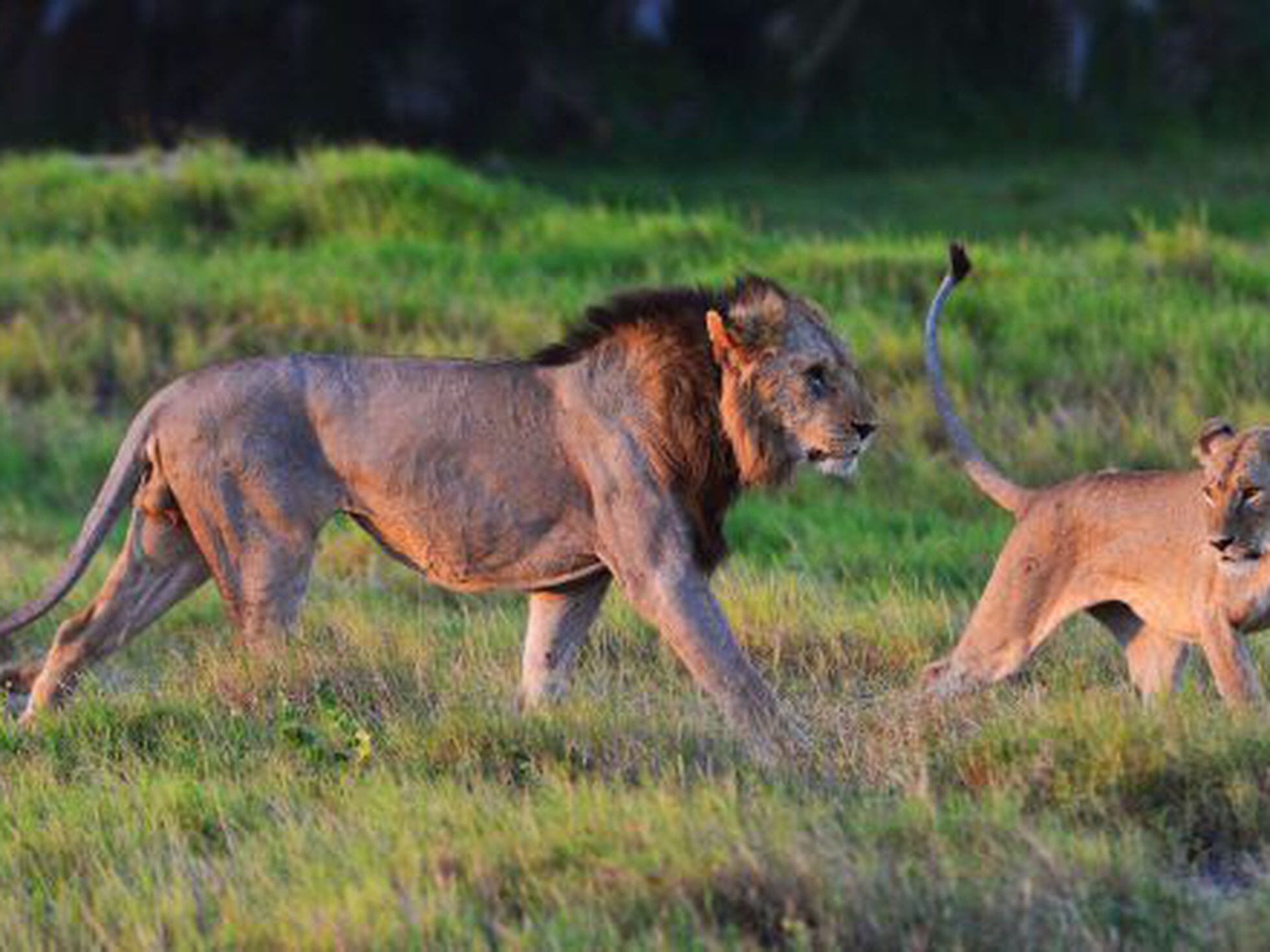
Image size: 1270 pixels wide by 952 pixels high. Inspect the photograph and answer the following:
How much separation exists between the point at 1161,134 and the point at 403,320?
7.45 meters

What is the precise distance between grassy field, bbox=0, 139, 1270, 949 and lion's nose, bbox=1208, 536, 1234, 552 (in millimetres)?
322

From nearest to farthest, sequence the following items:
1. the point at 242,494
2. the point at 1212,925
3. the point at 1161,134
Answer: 1. the point at 1212,925
2. the point at 242,494
3. the point at 1161,134

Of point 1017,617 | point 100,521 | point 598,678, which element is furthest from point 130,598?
point 1017,617

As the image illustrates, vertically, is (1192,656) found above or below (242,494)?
below

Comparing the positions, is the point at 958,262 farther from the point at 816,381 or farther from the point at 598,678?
the point at 598,678

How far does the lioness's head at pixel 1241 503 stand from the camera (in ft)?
19.2

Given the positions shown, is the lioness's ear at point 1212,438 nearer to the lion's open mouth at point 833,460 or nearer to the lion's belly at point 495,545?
the lion's open mouth at point 833,460

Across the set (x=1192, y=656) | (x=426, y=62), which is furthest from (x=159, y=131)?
(x=1192, y=656)

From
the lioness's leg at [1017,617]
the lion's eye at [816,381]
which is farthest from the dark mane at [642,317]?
the lioness's leg at [1017,617]

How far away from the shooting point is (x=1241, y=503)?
5875 mm

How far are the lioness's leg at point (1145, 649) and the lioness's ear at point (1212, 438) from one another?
537mm

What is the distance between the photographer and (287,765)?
575 cm

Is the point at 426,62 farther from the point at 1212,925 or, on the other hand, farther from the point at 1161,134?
the point at 1212,925

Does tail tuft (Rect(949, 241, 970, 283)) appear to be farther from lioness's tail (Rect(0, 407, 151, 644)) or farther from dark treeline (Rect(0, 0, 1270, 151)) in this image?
dark treeline (Rect(0, 0, 1270, 151))
